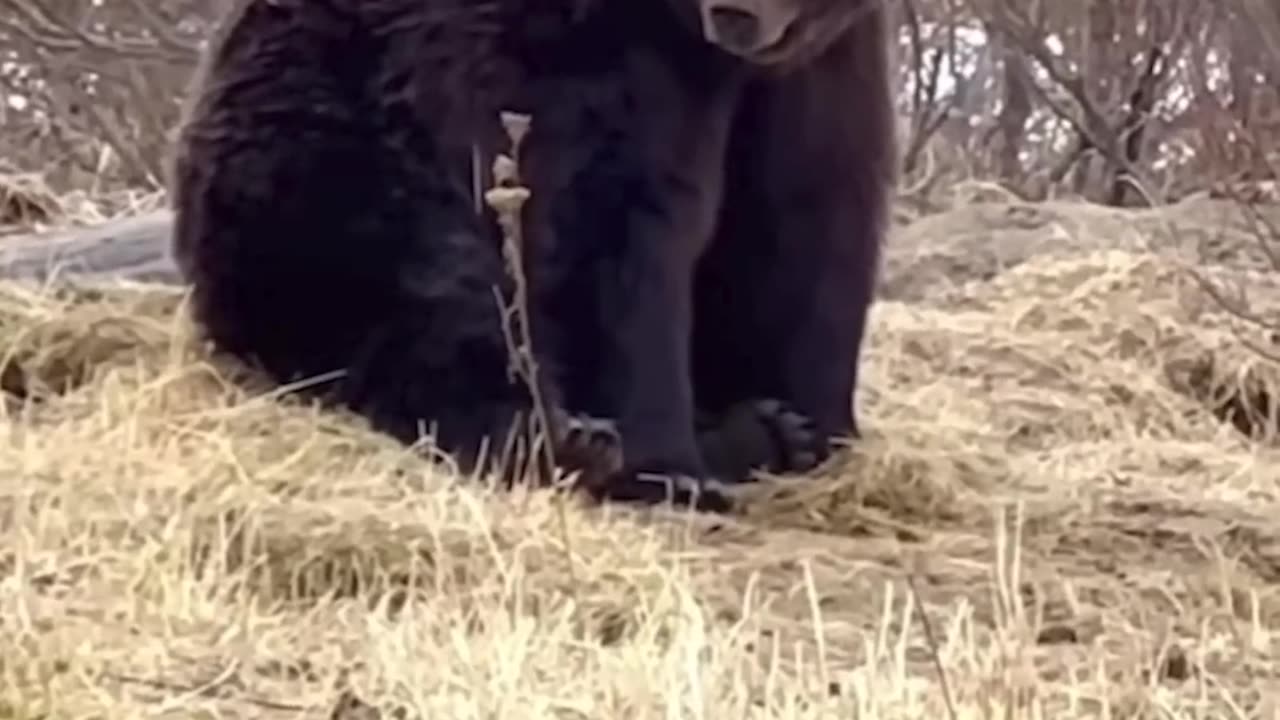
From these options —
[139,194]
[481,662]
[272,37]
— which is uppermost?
[272,37]

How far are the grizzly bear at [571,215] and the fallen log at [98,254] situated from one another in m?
1.03

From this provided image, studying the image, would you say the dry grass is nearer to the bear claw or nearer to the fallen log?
the bear claw

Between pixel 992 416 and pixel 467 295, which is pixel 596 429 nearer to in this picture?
pixel 467 295

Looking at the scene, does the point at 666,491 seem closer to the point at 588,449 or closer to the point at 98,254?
the point at 588,449

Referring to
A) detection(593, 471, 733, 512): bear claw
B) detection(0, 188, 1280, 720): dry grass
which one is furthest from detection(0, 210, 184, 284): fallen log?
detection(593, 471, 733, 512): bear claw

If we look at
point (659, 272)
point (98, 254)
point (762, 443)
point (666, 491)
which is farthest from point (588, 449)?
point (98, 254)

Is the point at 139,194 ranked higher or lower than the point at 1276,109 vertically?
lower

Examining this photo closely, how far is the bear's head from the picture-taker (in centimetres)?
462

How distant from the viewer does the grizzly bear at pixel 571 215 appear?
4812 mm

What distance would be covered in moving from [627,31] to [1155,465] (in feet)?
4.86

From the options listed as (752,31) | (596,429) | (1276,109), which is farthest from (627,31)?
(1276,109)

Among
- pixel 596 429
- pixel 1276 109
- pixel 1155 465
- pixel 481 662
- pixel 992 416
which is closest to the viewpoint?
pixel 481 662

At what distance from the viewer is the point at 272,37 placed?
5.21m

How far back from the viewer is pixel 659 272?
4.85m
